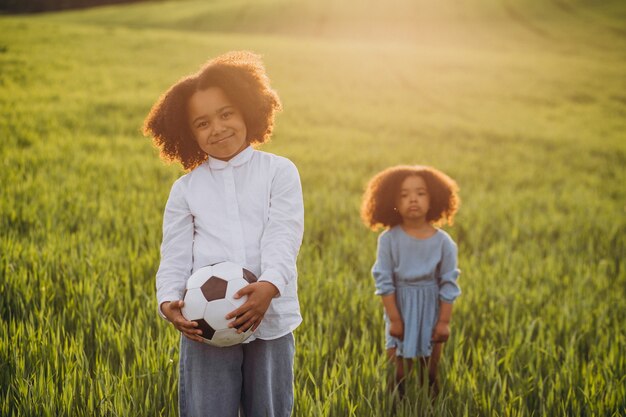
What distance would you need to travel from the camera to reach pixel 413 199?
8.78 ft

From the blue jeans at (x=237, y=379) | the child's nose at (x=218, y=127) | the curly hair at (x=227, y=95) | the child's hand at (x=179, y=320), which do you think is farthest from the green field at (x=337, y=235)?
the child's nose at (x=218, y=127)

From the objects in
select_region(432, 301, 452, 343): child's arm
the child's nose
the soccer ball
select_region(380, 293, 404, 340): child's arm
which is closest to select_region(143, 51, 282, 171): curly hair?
the child's nose

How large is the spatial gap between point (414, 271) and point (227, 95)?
1249 mm

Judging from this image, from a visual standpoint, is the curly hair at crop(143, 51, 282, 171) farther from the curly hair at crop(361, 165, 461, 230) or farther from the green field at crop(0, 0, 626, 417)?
the green field at crop(0, 0, 626, 417)

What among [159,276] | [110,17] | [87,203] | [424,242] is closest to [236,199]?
[159,276]

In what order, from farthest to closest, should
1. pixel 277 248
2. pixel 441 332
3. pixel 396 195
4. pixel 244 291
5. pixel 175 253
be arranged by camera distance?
pixel 396 195 < pixel 441 332 < pixel 175 253 < pixel 277 248 < pixel 244 291

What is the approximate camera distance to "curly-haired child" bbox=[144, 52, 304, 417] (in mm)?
1937

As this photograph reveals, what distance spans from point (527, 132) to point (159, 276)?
557 inches

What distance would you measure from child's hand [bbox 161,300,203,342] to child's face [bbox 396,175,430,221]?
1.27 m

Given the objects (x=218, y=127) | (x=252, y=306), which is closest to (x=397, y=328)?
(x=252, y=306)

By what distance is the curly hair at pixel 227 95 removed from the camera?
209 centimetres

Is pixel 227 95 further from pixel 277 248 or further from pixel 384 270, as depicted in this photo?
pixel 384 270

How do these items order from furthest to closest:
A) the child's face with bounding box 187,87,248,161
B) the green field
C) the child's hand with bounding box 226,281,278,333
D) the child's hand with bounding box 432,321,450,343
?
the green field → the child's hand with bounding box 432,321,450,343 → the child's face with bounding box 187,87,248,161 → the child's hand with bounding box 226,281,278,333

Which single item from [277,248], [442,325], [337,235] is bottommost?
[337,235]
